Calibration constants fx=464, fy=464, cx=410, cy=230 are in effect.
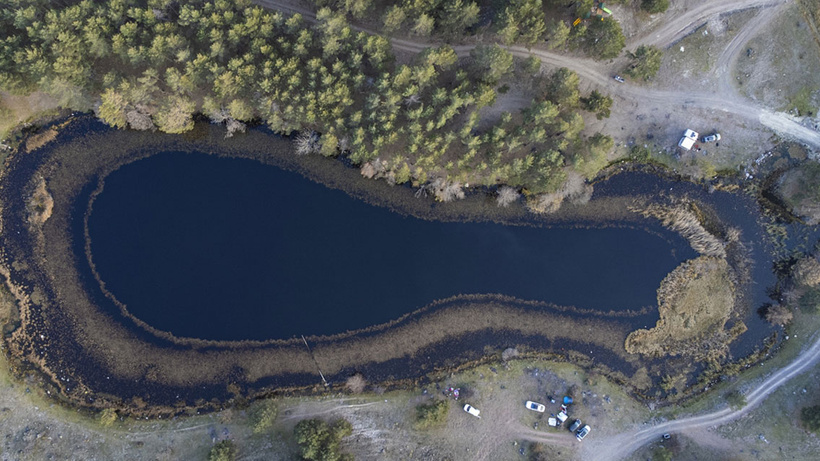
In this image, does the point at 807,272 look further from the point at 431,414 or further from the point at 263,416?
the point at 263,416

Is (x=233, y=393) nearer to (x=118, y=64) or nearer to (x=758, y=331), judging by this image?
(x=118, y=64)

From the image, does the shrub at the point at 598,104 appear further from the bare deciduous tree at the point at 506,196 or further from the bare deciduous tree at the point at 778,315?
the bare deciduous tree at the point at 778,315

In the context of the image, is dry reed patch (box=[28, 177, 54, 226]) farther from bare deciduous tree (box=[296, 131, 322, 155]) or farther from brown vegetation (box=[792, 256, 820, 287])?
brown vegetation (box=[792, 256, 820, 287])

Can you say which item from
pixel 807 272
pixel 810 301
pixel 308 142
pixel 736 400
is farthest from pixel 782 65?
pixel 308 142

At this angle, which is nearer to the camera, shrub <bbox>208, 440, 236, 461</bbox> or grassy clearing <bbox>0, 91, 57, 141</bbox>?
A: shrub <bbox>208, 440, 236, 461</bbox>

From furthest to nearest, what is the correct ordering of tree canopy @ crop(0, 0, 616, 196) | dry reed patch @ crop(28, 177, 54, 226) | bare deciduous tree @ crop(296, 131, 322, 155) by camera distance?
1. dry reed patch @ crop(28, 177, 54, 226)
2. bare deciduous tree @ crop(296, 131, 322, 155)
3. tree canopy @ crop(0, 0, 616, 196)

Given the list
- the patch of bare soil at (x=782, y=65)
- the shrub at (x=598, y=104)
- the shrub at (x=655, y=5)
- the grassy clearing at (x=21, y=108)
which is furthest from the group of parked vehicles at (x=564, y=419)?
the grassy clearing at (x=21, y=108)

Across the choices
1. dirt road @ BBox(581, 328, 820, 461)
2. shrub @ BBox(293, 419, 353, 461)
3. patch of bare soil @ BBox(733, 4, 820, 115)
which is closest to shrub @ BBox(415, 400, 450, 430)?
shrub @ BBox(293, 419, 353, 461)
